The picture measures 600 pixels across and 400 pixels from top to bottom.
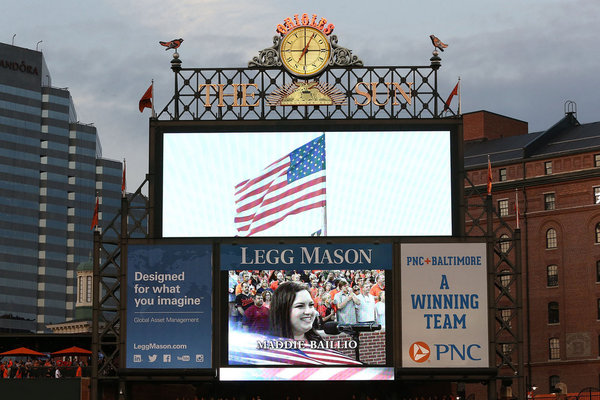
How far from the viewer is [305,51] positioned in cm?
6378

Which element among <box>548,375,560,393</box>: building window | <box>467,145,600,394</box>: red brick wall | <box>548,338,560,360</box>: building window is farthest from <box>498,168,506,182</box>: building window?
<box>548,375,560,393</box>: building window

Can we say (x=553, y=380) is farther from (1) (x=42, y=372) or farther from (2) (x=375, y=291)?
(1) (x=42, y=372)

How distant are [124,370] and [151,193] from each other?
8.50m

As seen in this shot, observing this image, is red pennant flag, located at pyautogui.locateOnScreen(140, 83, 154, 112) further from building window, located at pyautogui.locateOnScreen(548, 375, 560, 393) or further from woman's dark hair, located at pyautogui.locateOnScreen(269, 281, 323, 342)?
building window, located at pyautogui.locateOnScreen(548, 375, 560, 393)

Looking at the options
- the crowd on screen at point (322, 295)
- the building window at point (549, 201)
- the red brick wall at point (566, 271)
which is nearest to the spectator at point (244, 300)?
the crowd on screen at point (322, 295)

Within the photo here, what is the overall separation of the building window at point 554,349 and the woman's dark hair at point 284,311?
52.4 meters

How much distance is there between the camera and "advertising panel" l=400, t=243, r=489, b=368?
5862 cm

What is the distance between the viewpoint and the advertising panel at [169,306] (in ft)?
192

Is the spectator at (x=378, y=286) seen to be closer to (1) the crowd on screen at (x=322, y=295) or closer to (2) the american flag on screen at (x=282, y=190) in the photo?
(1) the crowd on screen at (x=322, y=295)

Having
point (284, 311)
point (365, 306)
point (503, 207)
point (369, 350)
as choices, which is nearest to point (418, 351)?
point (369, 350)

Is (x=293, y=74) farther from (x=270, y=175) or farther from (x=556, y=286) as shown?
(x=556, y=286)

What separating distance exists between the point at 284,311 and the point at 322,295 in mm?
1929

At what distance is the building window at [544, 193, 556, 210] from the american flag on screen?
5209 centimetres

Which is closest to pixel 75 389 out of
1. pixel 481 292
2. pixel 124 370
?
pixel 124 370
